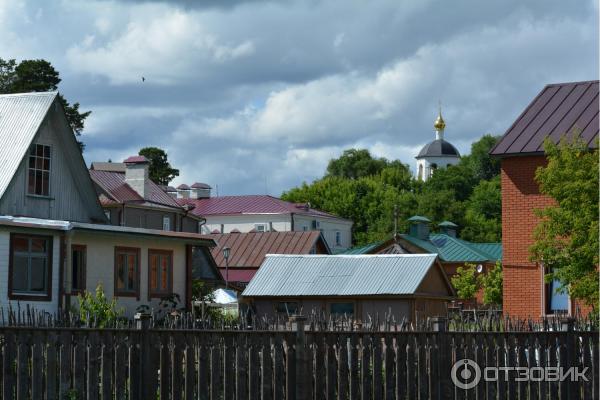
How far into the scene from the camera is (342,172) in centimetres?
14100

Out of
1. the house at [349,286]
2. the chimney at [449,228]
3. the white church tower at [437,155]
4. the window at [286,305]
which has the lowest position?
the window at [286,305]

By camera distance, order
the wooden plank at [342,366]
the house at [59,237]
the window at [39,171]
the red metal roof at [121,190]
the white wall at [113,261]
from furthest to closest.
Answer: the red metal roof at [121,190], the window at [39,171], the white wall at [113,261], the house at [59,237], the wooden plank at [342,366]

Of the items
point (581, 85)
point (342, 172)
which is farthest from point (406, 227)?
point (581, 85)

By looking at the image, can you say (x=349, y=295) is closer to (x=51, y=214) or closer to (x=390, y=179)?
(x=51, y=214)

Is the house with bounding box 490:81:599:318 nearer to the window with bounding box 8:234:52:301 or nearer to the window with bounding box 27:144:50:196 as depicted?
the window with bounding box 8:234:52:301

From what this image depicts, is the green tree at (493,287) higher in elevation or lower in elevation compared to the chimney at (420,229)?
lower

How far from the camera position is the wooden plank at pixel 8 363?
1390 centimetres

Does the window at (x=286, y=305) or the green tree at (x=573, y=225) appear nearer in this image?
the green tree at (x=573, y=225)

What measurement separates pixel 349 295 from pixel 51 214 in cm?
1088

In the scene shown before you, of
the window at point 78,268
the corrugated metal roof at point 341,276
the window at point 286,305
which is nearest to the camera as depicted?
the window at point 78,268

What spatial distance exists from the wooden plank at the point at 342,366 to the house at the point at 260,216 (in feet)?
287

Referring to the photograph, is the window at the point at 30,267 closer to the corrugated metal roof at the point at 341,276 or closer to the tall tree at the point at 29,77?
the corrugated metal roof at the point at 341,276

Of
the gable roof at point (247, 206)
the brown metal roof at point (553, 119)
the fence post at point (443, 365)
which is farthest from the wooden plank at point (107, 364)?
the gable roof at point (247, 206)

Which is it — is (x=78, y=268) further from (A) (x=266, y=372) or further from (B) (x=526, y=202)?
(A) (x=266, y=372)
